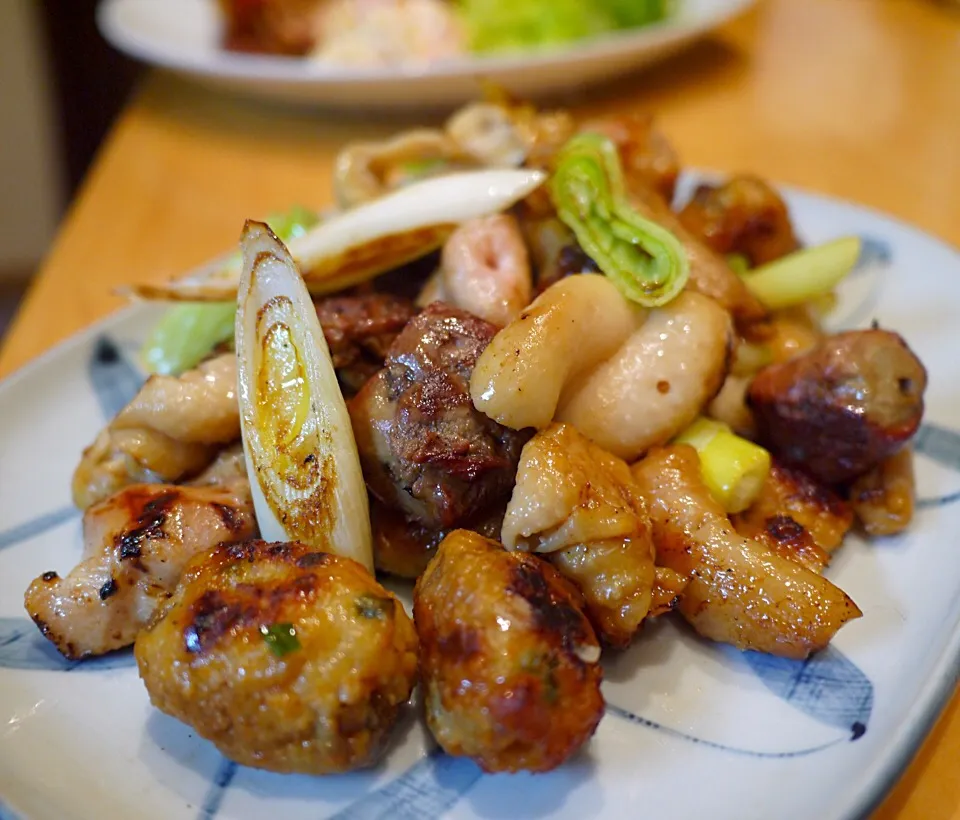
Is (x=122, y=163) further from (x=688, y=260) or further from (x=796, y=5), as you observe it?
(x=796, y=5)

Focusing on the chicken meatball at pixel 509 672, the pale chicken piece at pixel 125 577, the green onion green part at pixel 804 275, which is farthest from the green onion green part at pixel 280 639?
the green onion green part at pixel 804 275

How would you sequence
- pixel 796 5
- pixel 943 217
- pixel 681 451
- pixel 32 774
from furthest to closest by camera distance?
pixel 796 5, pixel 943 217, pixel 681 451, pixel 32 774

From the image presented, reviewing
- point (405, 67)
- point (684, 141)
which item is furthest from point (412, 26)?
point (684, 141)

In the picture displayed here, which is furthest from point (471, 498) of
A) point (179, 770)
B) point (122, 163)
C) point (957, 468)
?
point (122, 163)

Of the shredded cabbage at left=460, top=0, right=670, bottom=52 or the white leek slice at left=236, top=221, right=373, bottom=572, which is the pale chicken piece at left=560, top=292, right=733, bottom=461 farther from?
the shredded cabbage at left=460, top=0, right=670, bottom=52

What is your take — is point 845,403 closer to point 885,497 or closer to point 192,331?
point 885,497

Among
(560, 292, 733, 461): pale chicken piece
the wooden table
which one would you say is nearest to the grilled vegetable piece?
(560, 292, 733, 461): pale chicken piece
